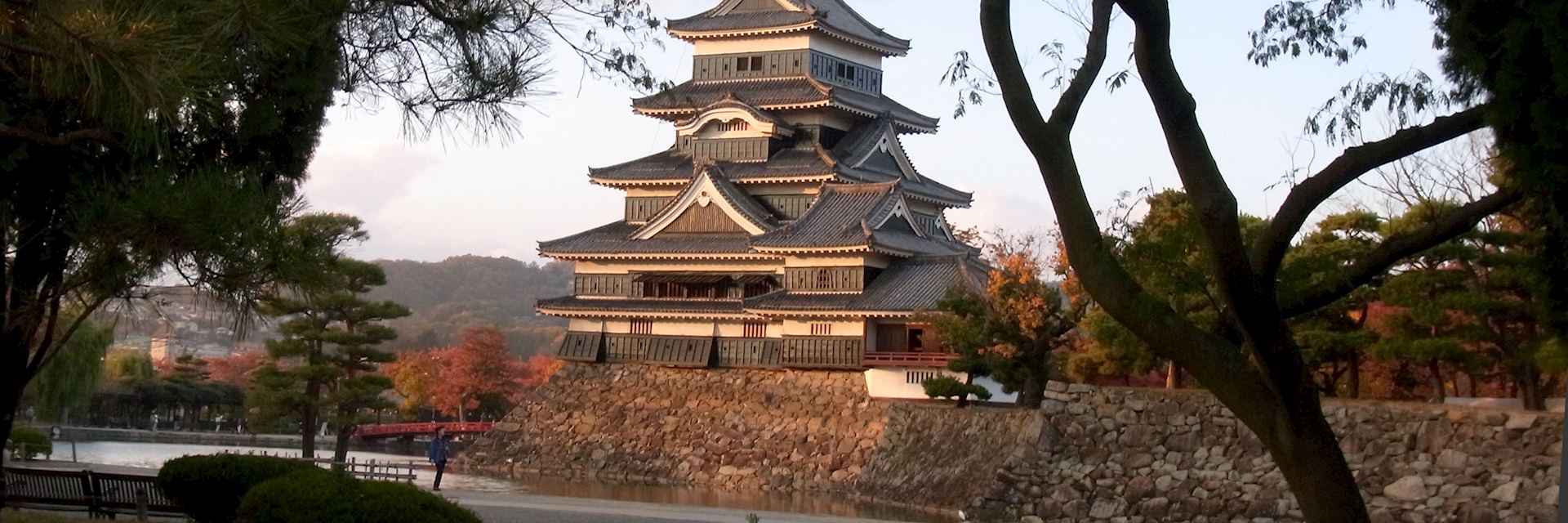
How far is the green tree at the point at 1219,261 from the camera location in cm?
661

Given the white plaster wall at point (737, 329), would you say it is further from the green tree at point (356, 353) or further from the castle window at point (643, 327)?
the green tree at point (356, 353)

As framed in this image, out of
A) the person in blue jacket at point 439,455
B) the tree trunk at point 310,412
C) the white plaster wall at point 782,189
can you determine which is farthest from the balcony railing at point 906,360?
the tree trunk at point 310,412

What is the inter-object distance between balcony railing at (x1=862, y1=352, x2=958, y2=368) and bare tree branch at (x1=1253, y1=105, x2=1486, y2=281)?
2361 cm

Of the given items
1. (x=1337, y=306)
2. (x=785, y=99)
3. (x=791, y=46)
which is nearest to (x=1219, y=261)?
(x=1337, y=306)

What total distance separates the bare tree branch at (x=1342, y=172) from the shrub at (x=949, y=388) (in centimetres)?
2141

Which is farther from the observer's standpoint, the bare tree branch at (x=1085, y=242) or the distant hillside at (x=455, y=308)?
the distant hillside at (x=455, y=308)

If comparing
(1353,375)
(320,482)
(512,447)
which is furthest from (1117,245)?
(512,447)

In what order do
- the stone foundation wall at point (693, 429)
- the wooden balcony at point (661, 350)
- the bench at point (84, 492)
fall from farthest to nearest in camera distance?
the wooden balcony at point (661, 350) < the stone foundation wall at point (693, 429) < the bench at point (84, 492)

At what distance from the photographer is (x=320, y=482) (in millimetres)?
9656

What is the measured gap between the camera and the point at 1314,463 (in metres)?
6.66

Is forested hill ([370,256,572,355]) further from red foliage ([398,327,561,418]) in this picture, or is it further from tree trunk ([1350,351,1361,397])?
tree trunk ([1350,351,1361,397])

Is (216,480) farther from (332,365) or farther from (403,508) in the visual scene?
(332,365)

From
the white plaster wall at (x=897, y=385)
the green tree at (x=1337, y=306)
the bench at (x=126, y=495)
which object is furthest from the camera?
the white plaster wall at (x=897, y=385)

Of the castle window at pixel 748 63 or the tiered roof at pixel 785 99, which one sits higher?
the castle window at pixel 748 63
